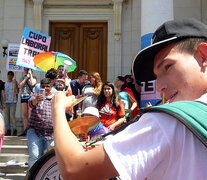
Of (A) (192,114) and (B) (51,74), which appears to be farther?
(B) (51,74)

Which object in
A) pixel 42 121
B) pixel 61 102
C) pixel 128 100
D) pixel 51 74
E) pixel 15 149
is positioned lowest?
pixel 15 149

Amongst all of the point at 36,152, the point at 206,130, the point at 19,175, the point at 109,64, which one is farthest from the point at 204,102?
the point at 109,64

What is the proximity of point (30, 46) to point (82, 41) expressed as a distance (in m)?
4.36

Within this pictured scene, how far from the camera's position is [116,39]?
35.2ft

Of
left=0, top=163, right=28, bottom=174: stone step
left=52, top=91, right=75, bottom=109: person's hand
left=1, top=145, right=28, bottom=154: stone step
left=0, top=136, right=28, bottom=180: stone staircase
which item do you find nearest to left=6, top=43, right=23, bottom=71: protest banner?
left=0, top=136, right=28, bottom=180: stone staircase

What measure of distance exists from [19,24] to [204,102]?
10718 mm

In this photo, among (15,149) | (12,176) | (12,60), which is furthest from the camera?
(12,60)

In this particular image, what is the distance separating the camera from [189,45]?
1.02 meters

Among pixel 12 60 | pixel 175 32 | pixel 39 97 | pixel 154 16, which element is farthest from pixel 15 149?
pixel 175 32

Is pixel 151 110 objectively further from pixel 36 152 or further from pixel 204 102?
pixel 36 152

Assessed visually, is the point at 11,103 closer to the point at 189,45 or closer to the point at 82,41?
the point at 82,41

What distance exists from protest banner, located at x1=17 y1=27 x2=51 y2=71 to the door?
3671 mm

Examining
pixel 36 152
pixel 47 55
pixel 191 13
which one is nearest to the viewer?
pixel 36 152

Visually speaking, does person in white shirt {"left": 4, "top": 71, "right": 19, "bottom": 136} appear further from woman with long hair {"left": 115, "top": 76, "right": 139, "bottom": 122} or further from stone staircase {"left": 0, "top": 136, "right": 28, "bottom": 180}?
woman with long hair {"left": 115, "top": 76, "right": 139, "bottom": 122}
